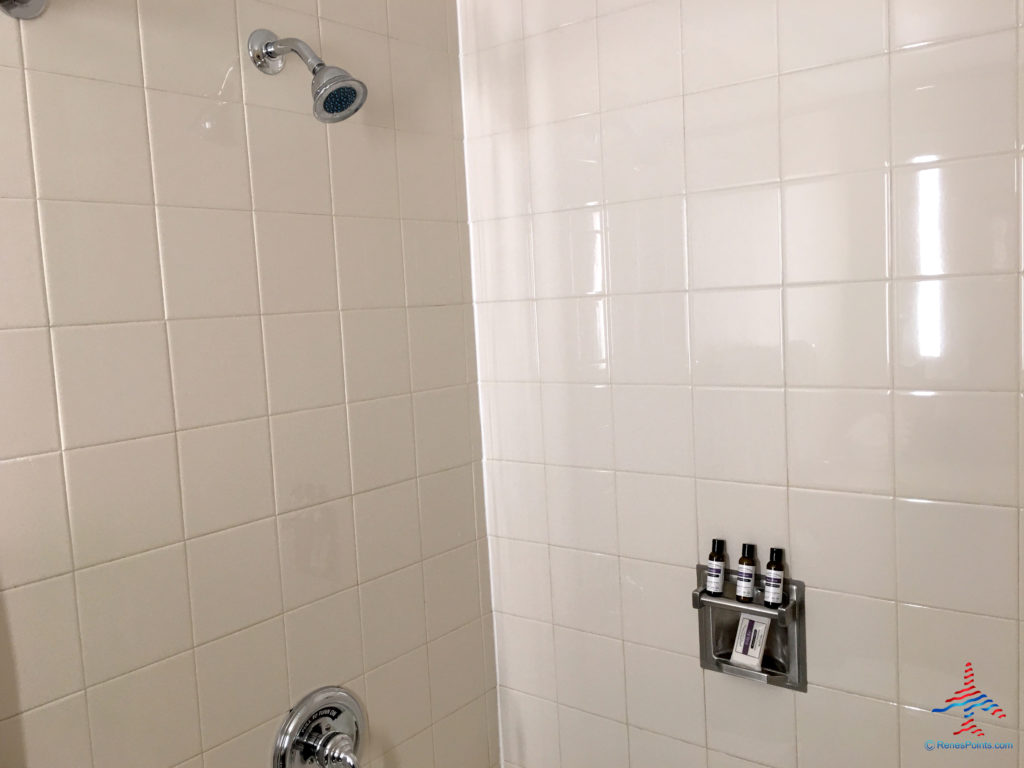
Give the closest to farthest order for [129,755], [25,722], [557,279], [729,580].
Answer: [25,722] → [129,755] → [729,580] → [557,279]

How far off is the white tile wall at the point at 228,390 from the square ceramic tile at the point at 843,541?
717mm

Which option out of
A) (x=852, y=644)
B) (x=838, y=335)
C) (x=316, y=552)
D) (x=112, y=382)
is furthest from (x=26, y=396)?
(x=852, y=644)

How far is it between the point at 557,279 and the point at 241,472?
73 centimetres

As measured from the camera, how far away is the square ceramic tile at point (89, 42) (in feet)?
3.43

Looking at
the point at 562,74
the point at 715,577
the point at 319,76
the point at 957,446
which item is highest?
the point at 562,74

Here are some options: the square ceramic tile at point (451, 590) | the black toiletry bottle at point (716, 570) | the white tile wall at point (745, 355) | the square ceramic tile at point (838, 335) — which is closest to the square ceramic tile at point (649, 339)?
the white tile wall at point (745, 355)

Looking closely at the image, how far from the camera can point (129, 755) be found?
45.3 inches

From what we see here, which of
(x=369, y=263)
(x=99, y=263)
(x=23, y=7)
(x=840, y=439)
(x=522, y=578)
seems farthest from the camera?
(x=522, y=578)

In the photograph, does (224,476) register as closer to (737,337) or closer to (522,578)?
(522,578)

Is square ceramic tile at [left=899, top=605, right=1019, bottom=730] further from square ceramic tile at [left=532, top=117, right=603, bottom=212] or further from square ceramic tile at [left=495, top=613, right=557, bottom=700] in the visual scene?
square ceramic tile at [left=532, top=117, right=603, bottom=212]

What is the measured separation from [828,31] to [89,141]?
1.14 meters

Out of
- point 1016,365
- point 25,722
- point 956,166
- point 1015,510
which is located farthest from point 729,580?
point 25,722

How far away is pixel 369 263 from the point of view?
1.52m

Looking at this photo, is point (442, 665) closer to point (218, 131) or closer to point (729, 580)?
point (729, 580)
